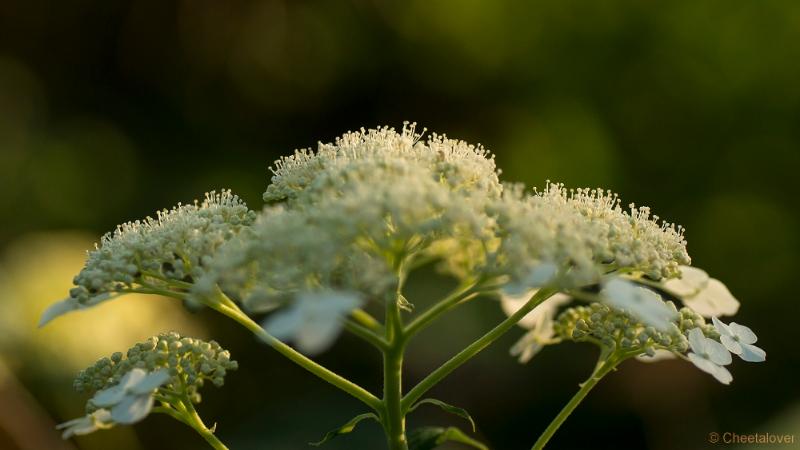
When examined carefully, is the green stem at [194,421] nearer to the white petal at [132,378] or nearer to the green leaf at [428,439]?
the white petal at [132,378]

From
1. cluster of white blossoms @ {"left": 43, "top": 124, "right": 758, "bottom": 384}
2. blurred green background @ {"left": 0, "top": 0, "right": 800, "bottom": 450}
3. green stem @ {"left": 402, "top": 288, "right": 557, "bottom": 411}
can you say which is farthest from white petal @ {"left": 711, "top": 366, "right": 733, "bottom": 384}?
blurred green background @ {"left": 0, "top": 0, "right": 800, "bottom": 450}

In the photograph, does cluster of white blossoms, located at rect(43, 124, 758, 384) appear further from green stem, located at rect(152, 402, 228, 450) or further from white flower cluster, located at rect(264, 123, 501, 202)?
green stem, located at rect(152, 402, 228, 450)

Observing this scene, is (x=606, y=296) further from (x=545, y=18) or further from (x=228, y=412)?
(x=545, y=18)

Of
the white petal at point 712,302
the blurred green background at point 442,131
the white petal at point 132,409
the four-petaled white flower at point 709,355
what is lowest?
the white petal at point 132,409

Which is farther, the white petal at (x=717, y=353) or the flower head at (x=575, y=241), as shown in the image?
the white petal at (x=717, y=353)

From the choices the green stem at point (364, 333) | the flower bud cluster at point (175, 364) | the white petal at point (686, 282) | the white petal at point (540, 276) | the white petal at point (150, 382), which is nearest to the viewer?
the white petal at point (540, 276)

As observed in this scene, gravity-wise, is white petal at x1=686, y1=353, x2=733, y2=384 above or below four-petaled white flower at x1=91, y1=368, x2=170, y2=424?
above

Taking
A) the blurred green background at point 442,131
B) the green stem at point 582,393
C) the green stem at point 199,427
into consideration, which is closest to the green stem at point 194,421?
the green stem at point 199,427
